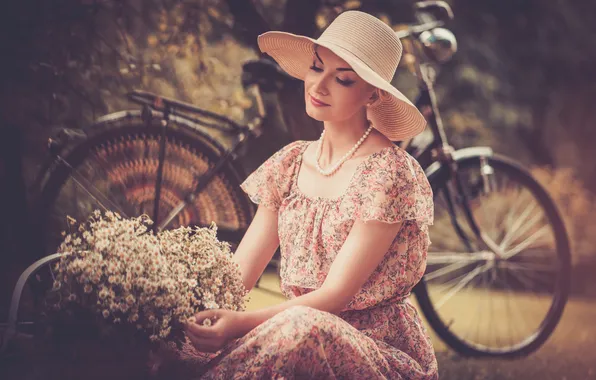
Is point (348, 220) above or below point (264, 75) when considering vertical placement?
below

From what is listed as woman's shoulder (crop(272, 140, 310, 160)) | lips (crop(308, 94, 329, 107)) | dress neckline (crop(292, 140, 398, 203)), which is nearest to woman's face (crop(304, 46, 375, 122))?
lips (crop(308, 94, 329, 107))

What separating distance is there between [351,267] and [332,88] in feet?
1.99

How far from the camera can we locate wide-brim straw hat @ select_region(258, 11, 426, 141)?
2.59 metres

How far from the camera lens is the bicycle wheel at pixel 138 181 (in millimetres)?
3518

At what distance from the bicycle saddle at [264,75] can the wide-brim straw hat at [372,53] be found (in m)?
0.95

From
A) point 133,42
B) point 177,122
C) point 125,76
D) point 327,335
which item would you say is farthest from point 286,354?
point 133,42

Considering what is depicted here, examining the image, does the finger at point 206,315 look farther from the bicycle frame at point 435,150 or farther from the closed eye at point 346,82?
the bicycle frame at point 435,150

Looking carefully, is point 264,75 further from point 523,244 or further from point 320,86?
point 523,244

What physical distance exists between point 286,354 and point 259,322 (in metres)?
0.18

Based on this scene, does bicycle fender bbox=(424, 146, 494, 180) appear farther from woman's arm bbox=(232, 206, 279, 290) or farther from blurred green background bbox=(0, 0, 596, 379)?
woman's arm bbox=(232, 206, 279, 290)

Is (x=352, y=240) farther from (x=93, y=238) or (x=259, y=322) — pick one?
(x=93, y=238)

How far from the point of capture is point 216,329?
227 cm

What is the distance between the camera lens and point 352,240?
8.34 ft

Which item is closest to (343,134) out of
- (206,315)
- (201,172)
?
(206,315)
